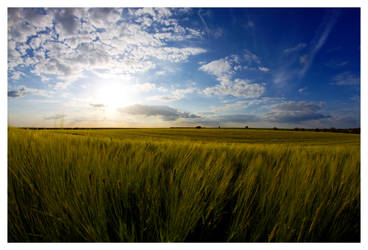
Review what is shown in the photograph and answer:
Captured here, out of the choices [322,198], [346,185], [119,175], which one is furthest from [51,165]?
[346,185]

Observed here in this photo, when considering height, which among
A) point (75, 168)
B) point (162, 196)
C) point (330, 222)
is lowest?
point (330, 222)

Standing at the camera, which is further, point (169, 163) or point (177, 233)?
point (169, 163)

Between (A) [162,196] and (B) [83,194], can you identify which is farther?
(A) [162,196]

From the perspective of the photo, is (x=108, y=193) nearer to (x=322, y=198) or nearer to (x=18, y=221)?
(x=18, y=221)

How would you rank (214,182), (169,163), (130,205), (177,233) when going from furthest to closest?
(169,163) → (214,182) → (130,205) → (177,233)

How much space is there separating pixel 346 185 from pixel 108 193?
1468mm

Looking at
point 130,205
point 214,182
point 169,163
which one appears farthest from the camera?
point 169,163

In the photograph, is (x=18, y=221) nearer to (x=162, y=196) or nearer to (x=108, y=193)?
(x=108, y=193)

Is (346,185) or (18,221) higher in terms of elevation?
(346,185)

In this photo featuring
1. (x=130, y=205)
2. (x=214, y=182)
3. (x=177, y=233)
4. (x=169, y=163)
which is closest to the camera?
(x=177, y=233)

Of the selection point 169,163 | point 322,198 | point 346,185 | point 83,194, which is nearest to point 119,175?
point 83,194

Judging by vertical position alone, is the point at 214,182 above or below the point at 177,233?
above

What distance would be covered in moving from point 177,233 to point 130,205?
298 millimetres

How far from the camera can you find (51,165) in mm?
979
